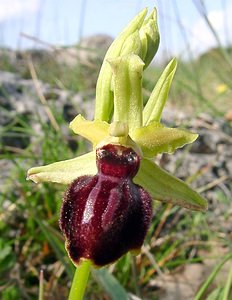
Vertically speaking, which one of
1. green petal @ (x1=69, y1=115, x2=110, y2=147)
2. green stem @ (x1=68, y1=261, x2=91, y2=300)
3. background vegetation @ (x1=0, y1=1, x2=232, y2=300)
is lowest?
background vegetation @ (x1=0, y1=1, x2=232, y2=300)

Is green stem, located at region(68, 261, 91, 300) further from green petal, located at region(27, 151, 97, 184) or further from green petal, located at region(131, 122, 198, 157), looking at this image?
green petal, located at region(131, 122, 198, 157)

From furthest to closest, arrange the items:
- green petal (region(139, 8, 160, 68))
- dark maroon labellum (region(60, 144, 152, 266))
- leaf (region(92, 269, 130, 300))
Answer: leaf (region(92, 269, 130, 300))
green petal (region(139, 8, 160, 68))
dark maroon labellum (region(60, 144, 152, 266))

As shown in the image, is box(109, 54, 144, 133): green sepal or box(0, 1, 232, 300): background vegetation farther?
box(0, 1, 232, 300): background vegetation

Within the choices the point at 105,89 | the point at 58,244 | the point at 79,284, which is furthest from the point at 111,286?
the point at 105,89

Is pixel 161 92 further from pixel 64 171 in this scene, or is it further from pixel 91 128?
pixel 64 171

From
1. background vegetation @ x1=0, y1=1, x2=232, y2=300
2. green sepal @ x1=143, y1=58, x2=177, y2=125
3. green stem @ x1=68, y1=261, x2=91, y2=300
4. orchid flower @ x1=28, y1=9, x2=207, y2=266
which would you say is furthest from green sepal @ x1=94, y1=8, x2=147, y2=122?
background vegetation @ x1=0, y1=1, x2=232, y2=300

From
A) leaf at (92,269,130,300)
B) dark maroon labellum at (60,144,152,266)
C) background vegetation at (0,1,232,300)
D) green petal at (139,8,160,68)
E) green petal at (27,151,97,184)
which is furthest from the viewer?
background vegetation at (0,1,232,300)

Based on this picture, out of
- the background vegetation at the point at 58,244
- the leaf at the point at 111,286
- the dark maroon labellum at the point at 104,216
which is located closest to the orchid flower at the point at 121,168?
the dark maroon labellum at the point at 104,216
